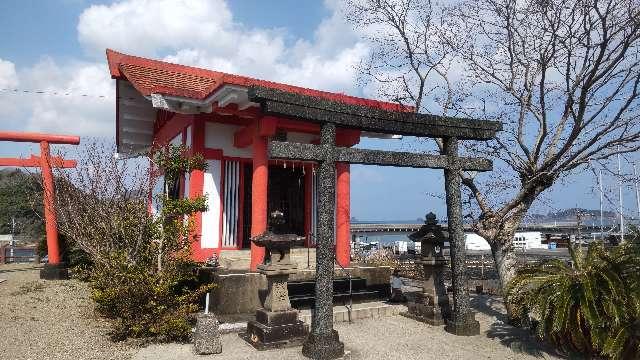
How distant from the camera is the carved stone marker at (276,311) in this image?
6.54 meters

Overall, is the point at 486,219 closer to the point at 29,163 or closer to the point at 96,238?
the point at 96,238

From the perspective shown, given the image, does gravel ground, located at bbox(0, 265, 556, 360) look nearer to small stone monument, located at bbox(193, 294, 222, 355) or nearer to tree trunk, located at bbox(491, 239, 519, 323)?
small stone monument, located at bbox(193, 294, 222, 355)

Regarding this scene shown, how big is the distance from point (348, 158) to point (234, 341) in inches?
135

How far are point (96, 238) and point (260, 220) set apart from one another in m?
3.52

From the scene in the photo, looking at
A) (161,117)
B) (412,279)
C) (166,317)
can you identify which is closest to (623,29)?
(166,317)

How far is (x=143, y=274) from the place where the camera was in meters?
6.80

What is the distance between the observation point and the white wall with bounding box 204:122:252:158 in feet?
34.7

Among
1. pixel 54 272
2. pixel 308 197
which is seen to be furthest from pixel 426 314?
pixel 54 272

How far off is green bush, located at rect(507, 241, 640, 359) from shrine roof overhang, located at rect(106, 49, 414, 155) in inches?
146

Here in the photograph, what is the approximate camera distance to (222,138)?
35.3 feet

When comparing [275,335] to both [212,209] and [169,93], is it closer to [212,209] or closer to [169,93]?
[212,209]

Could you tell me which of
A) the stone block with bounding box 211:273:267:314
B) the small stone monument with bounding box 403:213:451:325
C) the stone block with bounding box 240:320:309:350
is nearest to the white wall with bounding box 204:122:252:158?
the stone block with bounding box 211:273:267:314

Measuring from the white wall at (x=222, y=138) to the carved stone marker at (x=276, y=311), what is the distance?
A: 14.0 feet

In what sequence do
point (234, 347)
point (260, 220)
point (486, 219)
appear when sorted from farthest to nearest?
point (260, 220) → point (486, 219) → point (234, 347)
